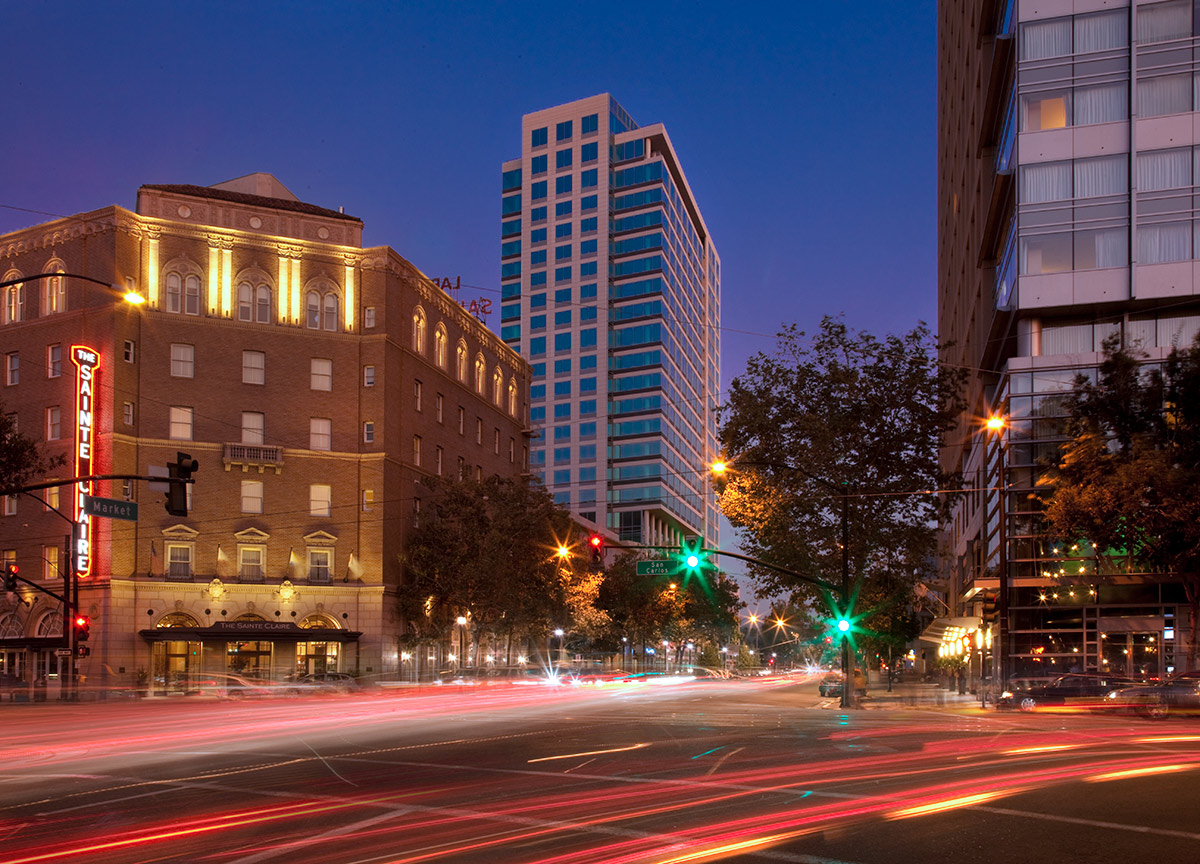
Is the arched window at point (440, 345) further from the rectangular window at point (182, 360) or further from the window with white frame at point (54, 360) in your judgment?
the window with white frame at point (54, 360)

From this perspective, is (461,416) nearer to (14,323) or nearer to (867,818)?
(14,323)

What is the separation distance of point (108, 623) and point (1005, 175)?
47476 mm

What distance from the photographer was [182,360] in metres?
59.1

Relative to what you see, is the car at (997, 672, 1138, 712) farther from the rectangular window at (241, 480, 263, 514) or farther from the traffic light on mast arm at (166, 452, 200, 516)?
the rectangular window at (241, 480, 263, 514)

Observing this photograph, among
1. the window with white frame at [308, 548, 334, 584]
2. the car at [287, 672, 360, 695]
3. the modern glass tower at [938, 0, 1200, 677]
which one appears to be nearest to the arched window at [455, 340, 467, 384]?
the window with white frame at [308, 548, 334, 584]

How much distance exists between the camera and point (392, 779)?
1662 centimetres

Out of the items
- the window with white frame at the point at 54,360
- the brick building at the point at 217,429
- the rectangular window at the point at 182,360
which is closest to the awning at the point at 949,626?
the brick building at the point at 217,429

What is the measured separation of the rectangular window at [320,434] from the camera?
61.8m

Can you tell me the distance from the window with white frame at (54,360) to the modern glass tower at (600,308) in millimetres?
73204

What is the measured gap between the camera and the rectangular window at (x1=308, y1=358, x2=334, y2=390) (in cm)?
6209

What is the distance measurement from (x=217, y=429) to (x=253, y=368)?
12.8ft

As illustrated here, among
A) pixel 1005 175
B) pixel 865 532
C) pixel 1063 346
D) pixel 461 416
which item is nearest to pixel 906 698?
pixel 865 532

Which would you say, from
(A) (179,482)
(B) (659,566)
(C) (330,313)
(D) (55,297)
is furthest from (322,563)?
(A) (179,482)

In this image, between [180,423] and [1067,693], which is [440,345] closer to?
[180,423]
